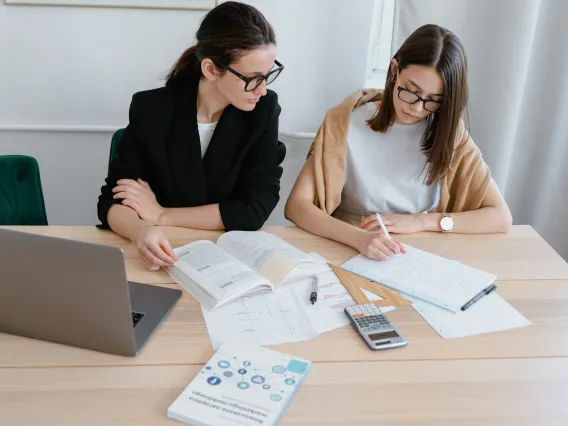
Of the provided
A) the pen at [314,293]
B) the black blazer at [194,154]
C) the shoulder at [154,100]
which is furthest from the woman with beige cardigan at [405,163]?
the shoulder at [154,100]

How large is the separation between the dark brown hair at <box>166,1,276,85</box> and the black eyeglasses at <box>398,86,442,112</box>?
14.7 inches

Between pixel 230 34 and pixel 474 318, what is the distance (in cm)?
89

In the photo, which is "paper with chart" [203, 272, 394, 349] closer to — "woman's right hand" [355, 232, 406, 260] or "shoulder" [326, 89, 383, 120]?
"woman's right hand" [355, 232, 406, 260]

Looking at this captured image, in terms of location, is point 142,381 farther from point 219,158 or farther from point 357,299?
point 219,158

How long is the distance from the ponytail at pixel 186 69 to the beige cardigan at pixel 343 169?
1.35 feet

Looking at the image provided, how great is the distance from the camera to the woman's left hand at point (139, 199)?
153 cm

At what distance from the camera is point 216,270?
1.26 meters

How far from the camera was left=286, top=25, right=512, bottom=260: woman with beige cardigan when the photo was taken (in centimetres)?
151

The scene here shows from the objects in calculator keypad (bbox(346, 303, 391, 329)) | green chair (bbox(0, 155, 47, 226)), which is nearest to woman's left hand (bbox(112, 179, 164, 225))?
green chair (bbox(0, 155, 47, 226))

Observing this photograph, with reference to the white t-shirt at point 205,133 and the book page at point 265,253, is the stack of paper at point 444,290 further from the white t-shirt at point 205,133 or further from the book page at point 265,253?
the white t-shirt at point 205,133

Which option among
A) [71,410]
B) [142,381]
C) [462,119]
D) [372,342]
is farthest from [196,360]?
[462,119]

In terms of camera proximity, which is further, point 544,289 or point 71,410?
point 544,289

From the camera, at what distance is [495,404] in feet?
3.10

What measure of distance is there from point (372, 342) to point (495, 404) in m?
0.24
